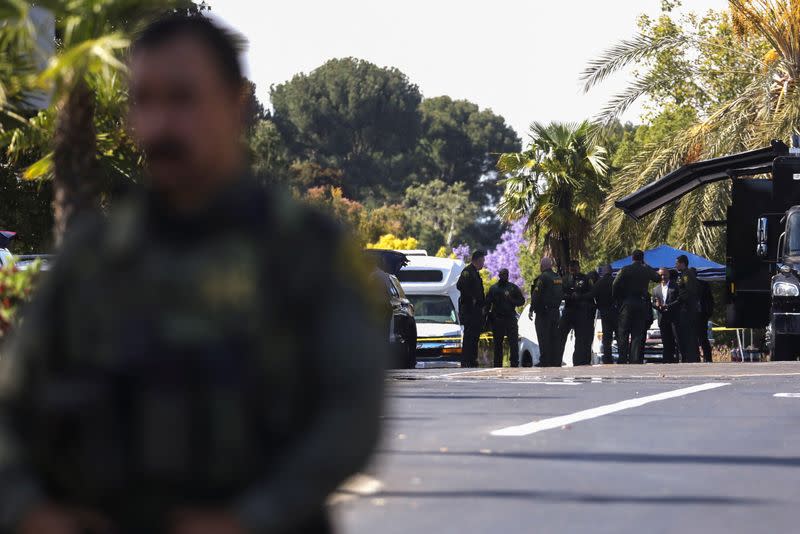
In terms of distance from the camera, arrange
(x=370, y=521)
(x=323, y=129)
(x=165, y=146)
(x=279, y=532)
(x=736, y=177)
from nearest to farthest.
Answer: (x=279, y=532)
(x=165, y=146)
(x=370, y=521)
(x=736, y=177)
(x=323, y=129)

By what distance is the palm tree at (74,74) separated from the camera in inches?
346

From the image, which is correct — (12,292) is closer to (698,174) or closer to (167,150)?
(167,150)

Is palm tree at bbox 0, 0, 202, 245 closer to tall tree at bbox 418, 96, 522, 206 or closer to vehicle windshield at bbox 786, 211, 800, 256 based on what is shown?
vehicle windshield at bbox 786, 211, 800, 256

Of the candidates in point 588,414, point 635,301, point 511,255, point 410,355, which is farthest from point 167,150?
point 511,255

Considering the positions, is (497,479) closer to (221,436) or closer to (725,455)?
(725,455)

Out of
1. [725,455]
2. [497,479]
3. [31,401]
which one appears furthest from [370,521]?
[31,401]

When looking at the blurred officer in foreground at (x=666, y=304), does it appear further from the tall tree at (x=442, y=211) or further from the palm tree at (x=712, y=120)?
the tall tree at (x=442, y=211)

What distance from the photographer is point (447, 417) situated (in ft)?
44.1

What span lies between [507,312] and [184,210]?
25507mm

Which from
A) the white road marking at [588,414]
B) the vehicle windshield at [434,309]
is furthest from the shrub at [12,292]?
the vehicle windshield at [434,309]

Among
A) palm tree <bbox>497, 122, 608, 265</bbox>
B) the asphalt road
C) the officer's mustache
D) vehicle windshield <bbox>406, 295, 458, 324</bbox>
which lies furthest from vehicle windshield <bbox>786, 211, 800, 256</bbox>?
the officer's mustache

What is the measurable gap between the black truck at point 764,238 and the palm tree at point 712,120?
6.68 meters

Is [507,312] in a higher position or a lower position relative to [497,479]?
higher

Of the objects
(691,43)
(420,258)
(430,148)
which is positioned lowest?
(420,258)
